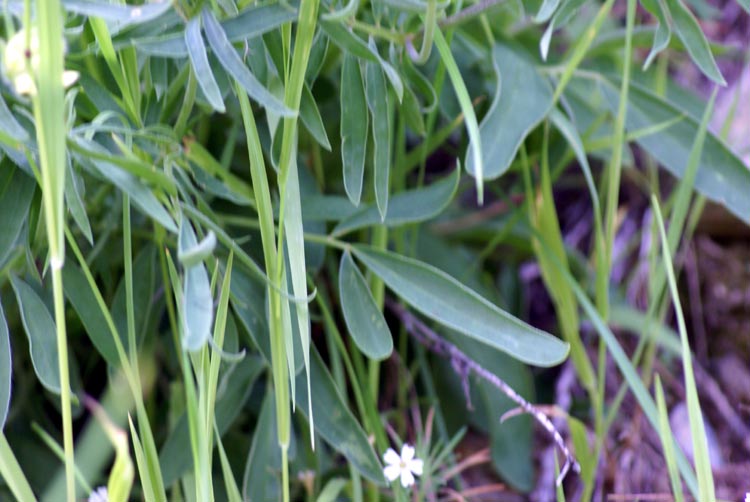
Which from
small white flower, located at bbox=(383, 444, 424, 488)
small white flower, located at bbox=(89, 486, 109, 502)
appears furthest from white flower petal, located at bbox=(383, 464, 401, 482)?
small white flower, located at bbox=(89, 486, 109, 502)

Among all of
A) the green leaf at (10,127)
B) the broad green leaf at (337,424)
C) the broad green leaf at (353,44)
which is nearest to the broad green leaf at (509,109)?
the broad green leaf at (353,44)

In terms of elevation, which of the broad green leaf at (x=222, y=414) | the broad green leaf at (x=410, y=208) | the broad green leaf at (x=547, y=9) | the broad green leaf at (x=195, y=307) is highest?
the broad green leaf at (x=547, y=9)

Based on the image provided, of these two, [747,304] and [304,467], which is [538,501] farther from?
[747,304]

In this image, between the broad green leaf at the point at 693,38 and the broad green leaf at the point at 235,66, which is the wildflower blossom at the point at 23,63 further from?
the broad green leaf at the point at 693,38

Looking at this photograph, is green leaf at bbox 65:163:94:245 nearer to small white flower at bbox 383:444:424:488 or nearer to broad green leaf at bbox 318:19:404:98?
broad green leaf at bbox 318:19:404:98

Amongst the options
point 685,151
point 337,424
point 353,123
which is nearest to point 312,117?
point 353,123
